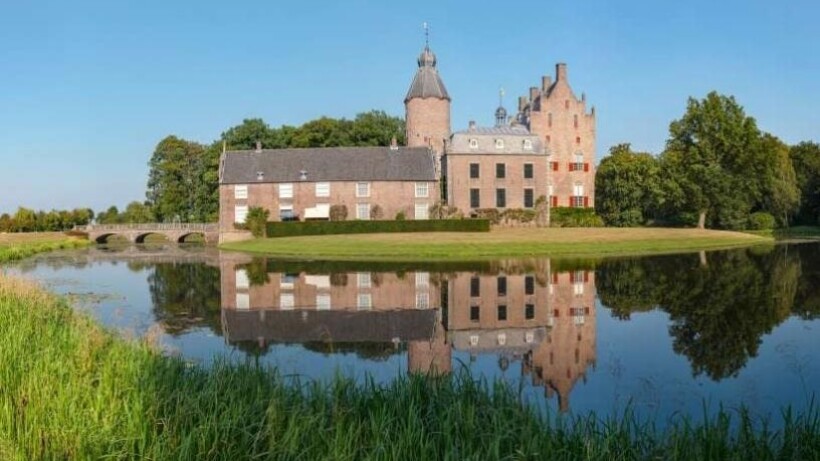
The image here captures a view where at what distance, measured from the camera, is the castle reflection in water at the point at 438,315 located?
32.8ft

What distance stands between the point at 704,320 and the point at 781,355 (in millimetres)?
3049

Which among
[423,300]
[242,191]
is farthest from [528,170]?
[423,300]

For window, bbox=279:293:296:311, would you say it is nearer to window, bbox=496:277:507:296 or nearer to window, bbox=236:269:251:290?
window, bbox=236:269:251:290

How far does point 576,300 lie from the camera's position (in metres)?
15.9

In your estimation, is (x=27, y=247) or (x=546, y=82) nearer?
(x=27, y=247)

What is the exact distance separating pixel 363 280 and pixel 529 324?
839 centimetres

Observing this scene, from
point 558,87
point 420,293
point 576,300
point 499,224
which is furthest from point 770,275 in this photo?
point 558,87

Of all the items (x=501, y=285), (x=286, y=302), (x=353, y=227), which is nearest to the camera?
(x=286, y=302)

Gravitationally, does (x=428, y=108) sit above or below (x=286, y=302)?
above

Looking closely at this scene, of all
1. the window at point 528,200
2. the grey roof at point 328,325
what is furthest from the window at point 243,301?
the window at point 528,200

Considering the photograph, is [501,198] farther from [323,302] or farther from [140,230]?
[323,302]

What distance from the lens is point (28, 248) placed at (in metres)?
39.4

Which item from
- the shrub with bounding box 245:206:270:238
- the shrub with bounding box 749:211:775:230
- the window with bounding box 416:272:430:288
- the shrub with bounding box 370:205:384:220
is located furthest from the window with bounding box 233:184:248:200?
the shrub with bounding box 749:211:775:230

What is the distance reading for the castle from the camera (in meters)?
48.2
